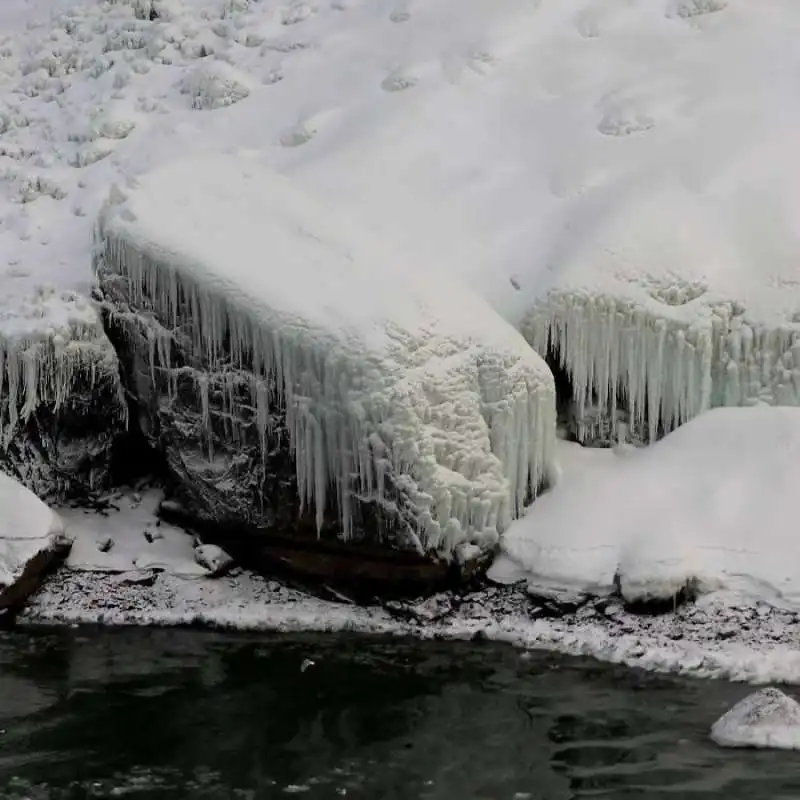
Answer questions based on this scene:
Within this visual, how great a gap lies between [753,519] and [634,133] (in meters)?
4.47

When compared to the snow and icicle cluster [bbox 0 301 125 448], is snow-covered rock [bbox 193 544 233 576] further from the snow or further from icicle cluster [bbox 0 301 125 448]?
icicle cluster [bbox 0 301 125 448]

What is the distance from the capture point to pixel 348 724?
240 inches

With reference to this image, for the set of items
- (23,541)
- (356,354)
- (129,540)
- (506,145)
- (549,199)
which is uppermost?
(506,145)

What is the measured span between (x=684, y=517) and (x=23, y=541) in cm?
474

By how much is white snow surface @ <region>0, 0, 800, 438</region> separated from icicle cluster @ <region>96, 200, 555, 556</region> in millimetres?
896

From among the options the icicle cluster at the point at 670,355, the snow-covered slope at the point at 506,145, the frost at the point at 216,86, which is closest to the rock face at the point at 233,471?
the snow-covered slope at the point at 506,145

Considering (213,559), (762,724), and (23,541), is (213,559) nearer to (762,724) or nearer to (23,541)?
(23,541)

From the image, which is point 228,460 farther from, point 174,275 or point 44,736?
point 44,736

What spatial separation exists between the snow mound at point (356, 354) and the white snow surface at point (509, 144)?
0.65 m

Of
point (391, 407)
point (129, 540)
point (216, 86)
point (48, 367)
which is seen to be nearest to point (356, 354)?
point (391, 407)

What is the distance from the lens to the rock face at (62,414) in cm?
866

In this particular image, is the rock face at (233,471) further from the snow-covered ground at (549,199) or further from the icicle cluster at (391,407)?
the snow-covered ground at (549,199)

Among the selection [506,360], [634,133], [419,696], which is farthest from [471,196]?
[419,696]

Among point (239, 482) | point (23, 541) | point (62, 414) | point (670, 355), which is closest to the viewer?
point (23, 541)
